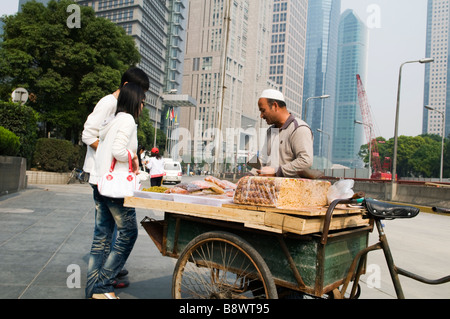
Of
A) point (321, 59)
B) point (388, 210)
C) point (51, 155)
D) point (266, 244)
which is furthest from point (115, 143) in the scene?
point (321, 59)

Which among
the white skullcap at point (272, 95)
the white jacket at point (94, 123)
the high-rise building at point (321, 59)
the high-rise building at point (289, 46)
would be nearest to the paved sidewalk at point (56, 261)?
the white jacket at point (94, 123)

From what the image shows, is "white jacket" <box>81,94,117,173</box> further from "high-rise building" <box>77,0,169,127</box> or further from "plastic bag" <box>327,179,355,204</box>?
"high-rise building" <box>77,0,169,127</box>

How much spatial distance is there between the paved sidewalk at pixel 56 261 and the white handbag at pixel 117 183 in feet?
3.44

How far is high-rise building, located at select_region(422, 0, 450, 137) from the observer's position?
436ft

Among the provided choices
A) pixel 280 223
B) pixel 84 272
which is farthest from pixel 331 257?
pixel 84 272

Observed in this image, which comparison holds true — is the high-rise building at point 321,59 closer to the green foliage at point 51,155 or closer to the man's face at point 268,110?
the green foliage at point 51,155

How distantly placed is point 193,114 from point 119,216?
123 m

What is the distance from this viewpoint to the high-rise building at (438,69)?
436 feet

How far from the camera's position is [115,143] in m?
2.94

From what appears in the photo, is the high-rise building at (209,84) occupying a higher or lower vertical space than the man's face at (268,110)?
higher

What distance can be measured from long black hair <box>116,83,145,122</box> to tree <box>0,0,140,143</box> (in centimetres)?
2029

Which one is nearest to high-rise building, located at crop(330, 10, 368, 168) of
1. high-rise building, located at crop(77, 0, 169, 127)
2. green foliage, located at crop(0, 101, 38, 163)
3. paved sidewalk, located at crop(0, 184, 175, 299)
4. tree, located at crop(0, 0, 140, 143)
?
high-rise building, located at crop(77, 0, 169, 127)
